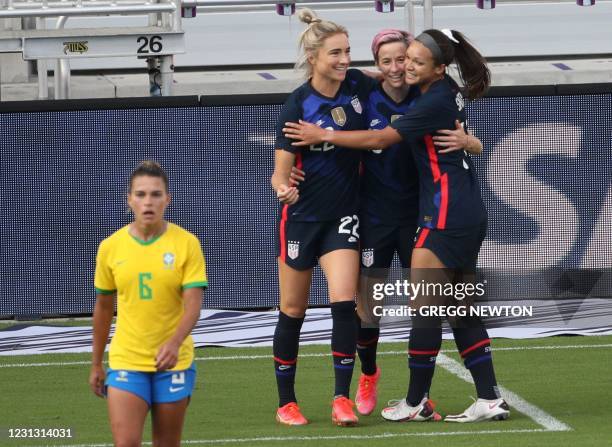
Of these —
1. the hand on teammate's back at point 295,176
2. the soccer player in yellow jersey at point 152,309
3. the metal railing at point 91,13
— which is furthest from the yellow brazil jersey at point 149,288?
the metal railing at point 91,13

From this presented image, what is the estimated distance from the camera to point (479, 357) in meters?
6.89

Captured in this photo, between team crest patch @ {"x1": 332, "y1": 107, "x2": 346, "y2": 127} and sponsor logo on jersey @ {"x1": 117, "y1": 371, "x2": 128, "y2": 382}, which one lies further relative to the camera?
team crest patch @ {"x1": 332, "y1": 107, "x2": 346, "y2": 127}

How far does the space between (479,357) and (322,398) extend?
50.0 inches

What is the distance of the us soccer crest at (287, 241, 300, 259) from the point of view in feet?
22.7

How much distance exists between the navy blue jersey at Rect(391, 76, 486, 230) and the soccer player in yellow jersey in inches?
70.4

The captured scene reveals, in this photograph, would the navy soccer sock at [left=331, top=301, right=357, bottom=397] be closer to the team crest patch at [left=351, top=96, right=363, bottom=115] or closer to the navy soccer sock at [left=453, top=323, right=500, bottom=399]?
the navy soccer sock at [left=453, top=323, right=500, bottom=399]

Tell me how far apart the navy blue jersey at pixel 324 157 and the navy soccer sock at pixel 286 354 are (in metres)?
0.56

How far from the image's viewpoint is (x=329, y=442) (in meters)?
6.48

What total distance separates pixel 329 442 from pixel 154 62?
6.05 meters

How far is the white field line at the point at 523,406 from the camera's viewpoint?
22.3 feet

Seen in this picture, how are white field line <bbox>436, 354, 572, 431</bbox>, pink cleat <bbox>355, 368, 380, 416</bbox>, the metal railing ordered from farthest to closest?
the metal railing < pink cleat <bbox>355, 368, 380, 416</bbox> < white field line <bbox>436, 354, 572, 431</bbox>

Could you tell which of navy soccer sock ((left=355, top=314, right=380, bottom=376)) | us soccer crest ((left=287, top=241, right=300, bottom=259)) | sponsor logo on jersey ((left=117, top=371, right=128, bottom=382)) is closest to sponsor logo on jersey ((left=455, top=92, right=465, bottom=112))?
us soccer crest ((left=287, top=241, right=300, bottom=259))

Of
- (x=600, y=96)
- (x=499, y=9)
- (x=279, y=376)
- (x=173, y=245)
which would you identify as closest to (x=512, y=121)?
(x=600, y=96)

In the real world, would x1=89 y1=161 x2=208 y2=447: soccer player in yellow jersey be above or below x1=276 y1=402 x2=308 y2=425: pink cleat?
above
